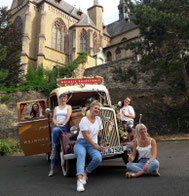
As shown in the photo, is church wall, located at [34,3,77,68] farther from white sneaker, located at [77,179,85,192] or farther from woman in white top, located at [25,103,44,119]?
white sneaker, located at [77,179,85,192]

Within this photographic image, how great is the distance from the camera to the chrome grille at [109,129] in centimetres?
439

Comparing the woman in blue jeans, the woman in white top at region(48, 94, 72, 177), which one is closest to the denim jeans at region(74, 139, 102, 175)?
the woman in blue jeans

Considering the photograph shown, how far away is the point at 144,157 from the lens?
4059 mm

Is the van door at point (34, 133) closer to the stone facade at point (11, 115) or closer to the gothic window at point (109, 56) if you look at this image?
the stone facade at point (11, 115)

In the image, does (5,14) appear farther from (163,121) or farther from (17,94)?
(163,121)

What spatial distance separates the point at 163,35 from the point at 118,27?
120 feet

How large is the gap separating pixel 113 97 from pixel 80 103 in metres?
10.7

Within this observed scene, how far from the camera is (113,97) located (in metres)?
16.7

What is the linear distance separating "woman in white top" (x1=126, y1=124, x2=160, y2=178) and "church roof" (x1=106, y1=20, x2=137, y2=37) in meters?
40.2

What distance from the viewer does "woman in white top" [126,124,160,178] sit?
384 centimetres

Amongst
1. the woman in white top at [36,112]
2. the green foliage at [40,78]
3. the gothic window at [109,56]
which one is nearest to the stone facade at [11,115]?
the green foliage at [40,78]

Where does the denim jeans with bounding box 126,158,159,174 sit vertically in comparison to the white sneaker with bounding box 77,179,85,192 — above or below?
above

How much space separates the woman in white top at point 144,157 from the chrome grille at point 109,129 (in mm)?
514

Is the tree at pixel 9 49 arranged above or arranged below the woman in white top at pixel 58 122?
above
